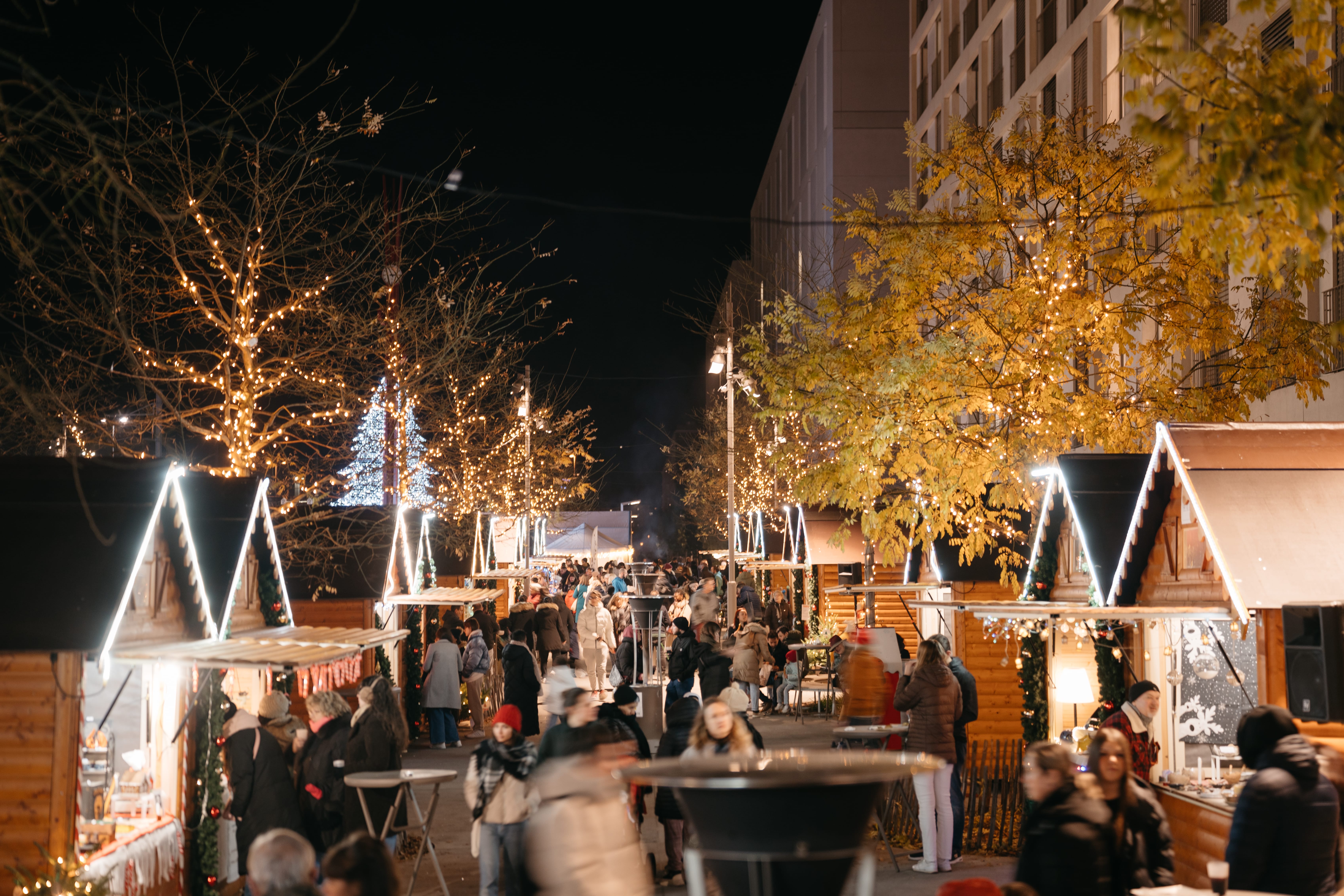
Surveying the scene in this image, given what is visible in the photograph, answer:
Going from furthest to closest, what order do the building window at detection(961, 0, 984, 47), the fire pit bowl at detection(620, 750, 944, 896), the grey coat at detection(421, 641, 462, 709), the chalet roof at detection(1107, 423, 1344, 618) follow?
the building window at detection(961, 0, 984, 47) → the grey coat at detection(421, 641, 462, 709) → the chalet roof at detection(1107, 423, 1344, 618) → the fire pit bowl at detection(620, 750, 944, 896)

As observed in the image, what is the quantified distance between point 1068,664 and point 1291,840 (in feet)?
28.2

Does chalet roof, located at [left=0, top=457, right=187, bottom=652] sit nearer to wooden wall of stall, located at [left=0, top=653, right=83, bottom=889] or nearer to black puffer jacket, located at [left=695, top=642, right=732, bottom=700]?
wooden wall of stall, located at [left=0, top=653, right=83, bottom=889]

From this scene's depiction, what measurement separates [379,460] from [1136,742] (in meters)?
16.6

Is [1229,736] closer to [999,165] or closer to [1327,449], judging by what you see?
[1327,449]

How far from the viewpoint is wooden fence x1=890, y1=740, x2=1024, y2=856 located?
12.0 metres

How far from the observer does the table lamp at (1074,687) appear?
13250 millimetres

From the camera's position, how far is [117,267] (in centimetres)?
497

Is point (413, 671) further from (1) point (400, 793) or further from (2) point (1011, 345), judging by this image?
(2) point (1011, 345)

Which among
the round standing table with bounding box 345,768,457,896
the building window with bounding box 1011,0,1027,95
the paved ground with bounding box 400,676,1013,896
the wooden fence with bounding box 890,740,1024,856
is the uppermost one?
the building window with bounding box 1011,0,1027,95

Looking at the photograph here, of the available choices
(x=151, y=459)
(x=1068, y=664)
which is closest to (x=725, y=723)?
(x=151, y=459)

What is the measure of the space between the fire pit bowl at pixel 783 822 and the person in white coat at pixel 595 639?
63.9 feet

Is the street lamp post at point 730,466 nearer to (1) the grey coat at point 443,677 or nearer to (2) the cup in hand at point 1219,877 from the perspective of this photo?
(1) the grey coat at point 443,677

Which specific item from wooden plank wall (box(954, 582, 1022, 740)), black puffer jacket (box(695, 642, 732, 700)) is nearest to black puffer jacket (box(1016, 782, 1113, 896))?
black puffer jacket (box(695, 642, 732, 700))

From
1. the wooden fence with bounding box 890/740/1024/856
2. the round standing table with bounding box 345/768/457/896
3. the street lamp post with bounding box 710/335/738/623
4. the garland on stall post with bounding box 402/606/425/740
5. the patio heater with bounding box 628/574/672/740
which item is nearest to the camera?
the round standing table with bounding box 345/768/457/896
